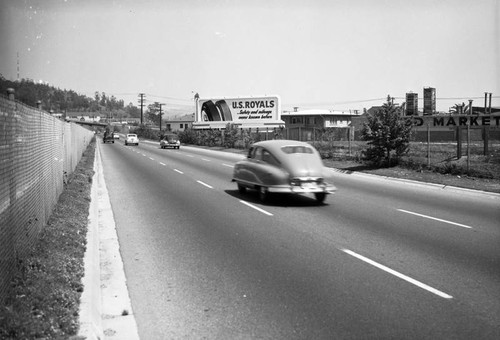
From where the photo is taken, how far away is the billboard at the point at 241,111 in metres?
60.4

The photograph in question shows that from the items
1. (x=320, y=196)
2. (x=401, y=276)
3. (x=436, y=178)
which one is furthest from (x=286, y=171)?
(x=436, y=178)

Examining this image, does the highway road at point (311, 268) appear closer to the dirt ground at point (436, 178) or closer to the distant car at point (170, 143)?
the dirt ground at point (436, 178)

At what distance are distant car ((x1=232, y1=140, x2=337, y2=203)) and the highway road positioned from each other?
0.46 meters

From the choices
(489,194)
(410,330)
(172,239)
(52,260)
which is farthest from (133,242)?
(489,194)

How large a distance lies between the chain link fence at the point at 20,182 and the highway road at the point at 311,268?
1.47 metres

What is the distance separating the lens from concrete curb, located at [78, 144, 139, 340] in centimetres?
457

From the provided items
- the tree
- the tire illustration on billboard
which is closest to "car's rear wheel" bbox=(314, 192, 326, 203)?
the tree

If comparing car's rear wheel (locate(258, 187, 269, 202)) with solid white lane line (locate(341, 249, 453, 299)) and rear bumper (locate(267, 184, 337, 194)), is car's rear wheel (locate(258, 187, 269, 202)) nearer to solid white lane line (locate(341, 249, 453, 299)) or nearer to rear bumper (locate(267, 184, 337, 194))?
rear bumper (locate(267, 184, 337, 194))

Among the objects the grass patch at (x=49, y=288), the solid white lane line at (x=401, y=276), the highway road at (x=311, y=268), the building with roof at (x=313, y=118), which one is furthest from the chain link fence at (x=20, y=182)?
the building with roof at (x=313, y=118)

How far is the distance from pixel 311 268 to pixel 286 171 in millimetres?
5926

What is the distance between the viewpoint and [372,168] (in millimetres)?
23297

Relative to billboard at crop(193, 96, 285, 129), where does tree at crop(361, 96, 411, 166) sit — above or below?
below

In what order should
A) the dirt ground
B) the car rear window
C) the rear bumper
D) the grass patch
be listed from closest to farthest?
the grass patch → the rear bumper → the car rear window → the dirt ground

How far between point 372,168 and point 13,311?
20768 millimetres
